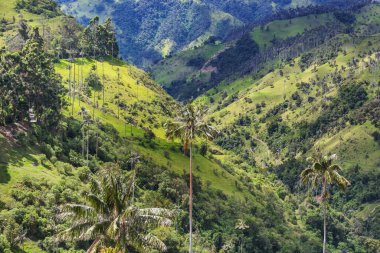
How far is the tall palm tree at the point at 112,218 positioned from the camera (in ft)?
147

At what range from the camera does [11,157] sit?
11056 centimetres

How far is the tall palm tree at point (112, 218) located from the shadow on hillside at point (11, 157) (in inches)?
2393

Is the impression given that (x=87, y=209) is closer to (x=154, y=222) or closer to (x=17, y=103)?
(x=154, y=222)

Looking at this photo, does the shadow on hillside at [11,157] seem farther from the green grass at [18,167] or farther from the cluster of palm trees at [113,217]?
the cluster of palm trees at [113,217]

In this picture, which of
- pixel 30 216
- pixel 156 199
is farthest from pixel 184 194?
pixel 30 216

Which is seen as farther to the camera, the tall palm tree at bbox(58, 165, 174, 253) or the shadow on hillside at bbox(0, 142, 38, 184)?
the shadow on hillside at bbox(0, 142, 38, 184)

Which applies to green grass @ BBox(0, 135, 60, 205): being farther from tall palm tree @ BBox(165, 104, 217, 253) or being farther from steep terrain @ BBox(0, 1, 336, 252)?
tall palm tree @ BBox(165, 104, 217, 253)

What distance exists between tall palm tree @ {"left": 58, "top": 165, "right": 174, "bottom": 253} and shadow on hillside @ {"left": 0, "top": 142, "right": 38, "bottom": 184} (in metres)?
60.8

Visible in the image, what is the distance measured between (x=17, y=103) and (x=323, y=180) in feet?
237

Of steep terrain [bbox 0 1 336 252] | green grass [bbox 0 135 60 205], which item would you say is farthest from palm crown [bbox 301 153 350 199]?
green grass [bbox 0 135 60 205]

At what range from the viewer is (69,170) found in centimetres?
12538

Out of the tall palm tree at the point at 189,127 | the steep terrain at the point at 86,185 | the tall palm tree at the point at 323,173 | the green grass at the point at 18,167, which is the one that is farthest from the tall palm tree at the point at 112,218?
the green grass at the point at 18,167

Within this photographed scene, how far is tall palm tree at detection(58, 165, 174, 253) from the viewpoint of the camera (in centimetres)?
4469

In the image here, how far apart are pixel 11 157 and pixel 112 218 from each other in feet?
235
